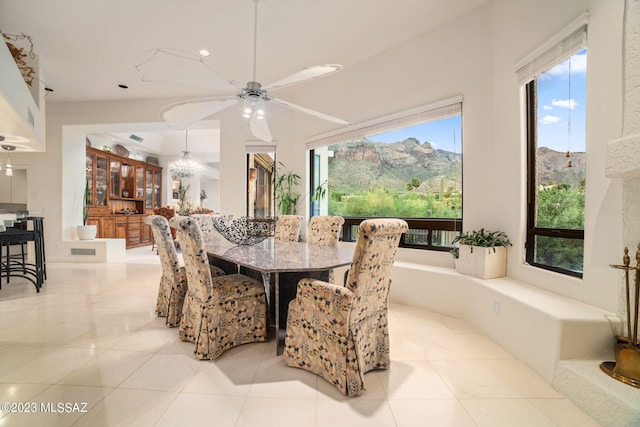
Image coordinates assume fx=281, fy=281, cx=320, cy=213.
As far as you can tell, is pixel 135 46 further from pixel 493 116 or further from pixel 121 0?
pixel 493 116

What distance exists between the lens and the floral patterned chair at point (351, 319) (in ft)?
5.39

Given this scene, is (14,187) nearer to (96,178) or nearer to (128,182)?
(96,178)

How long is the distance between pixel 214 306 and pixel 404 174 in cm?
297

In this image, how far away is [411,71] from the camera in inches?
140

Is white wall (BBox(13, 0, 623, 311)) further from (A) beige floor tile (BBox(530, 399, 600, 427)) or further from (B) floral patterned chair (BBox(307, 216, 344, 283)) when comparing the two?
(B) floral patterned chair (BBox(307, 216, 344, 283))

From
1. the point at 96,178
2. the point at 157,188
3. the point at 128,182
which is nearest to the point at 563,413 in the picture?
the point at 96,178

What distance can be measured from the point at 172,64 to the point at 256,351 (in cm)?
404

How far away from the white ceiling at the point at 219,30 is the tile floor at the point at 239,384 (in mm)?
2166

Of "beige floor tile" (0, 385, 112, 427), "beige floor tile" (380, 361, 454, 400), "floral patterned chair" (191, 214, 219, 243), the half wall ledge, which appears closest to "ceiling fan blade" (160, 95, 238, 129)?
"floral patterned chair" (191, 214, 219, 243)

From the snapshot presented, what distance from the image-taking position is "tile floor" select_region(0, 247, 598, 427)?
1.49 m

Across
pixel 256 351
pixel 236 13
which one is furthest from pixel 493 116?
pixel 256 351

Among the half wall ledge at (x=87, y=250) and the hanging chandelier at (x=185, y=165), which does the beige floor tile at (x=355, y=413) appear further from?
the hanging chandelier at (x=185, y=165)

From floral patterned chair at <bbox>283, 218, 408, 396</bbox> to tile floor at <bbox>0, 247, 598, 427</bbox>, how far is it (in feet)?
0.33

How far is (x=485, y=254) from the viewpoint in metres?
2.66
